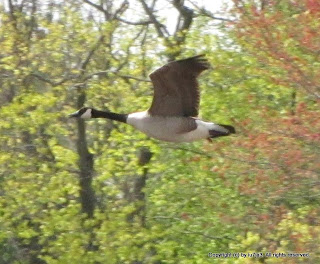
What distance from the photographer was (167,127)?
30.8ft

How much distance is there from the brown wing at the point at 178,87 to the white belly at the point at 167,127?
0.07m

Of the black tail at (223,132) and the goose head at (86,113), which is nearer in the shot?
the black tail at (223,132)

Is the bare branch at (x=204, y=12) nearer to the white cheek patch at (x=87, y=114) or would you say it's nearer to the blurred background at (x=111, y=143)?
the blurred background at (x=111, y=143)

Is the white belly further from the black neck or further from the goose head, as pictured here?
the goose head

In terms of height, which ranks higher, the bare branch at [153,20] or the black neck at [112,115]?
the bare branch at [153,20]

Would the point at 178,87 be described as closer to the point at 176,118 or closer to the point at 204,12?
the point at 176,118

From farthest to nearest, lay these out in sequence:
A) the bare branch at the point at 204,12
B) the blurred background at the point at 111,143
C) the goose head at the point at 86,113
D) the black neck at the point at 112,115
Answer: the bare branch at the point at 204,12, the blurred background at the point at 111,143, the goose head at the point at 86,113, the black neck at the point at 112,115

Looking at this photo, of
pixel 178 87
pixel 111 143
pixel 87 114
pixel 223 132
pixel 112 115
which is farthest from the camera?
pixel 111 143

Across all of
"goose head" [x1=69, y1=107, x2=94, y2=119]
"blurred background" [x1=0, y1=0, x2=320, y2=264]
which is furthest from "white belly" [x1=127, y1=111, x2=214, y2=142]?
"blurred background" [x1=0, y1=0, x2=320, y2=264]

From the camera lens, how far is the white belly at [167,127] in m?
9.36

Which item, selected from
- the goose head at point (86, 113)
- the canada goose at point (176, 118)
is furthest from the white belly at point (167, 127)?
the goose head at point (86, 113)

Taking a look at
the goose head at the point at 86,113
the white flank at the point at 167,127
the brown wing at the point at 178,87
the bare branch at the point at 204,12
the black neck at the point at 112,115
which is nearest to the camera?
the brown wing at the point at 178,87

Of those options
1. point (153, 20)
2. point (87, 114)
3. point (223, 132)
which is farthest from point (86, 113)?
point (153, 20)

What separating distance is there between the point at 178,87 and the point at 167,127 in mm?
500
